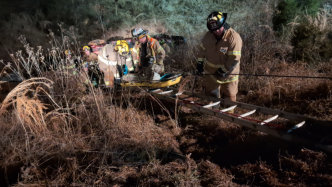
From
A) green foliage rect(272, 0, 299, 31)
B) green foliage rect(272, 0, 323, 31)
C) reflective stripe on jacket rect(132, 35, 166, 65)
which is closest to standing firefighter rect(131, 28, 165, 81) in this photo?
reflective stripe on jacket rect(132, 35, 166, 65)

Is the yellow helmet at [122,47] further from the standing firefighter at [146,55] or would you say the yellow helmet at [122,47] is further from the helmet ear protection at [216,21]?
the helmet ear protection at [216,21]

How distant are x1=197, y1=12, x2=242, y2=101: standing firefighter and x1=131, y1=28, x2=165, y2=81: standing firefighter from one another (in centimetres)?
151

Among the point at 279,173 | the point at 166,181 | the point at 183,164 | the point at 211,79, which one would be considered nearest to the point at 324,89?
the point at 211,79

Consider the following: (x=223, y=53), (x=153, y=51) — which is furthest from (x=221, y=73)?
(x=153, y=51)

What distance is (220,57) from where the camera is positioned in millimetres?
3600

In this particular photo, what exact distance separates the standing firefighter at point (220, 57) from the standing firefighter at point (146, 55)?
59.6 inches

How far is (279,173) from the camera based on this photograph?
2127 mm

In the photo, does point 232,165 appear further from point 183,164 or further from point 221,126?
point 221,126

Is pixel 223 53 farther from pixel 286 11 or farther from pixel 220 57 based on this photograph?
pixel 286 11

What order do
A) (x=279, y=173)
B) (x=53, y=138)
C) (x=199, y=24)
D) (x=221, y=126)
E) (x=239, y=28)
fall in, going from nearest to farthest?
(x=279, y=173)
(x=53, y=138)
(x=221, y=126)
(x=239, y=28)
(x=199, y=24)

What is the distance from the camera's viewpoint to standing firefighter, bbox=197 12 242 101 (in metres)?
3.24

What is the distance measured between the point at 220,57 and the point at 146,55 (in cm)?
273

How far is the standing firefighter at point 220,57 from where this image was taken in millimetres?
3242

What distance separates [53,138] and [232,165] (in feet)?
7.83
